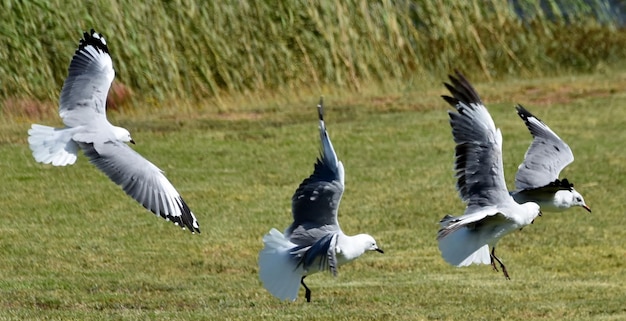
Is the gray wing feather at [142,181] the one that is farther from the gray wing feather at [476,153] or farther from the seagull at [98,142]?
the gray wing feather at [476,153]

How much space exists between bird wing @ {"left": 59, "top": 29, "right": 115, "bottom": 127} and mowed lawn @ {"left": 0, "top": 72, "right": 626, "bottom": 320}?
1.01 metres

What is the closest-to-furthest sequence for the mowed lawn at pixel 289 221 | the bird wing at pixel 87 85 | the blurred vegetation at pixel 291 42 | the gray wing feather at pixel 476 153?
the gray wing feather at pixel 476 153
the mowed lawn at pixel 289 221
the bird wing at pixel 87 85
the blurred vegetation at pixel 291 42

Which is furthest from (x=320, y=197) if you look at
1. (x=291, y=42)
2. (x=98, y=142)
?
(x=291, y=42)

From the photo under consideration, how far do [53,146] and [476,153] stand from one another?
94.7 inches

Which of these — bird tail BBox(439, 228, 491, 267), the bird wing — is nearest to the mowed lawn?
bird tail BBox(439, 228, 491, 267)

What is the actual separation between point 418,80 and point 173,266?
7.87 meters

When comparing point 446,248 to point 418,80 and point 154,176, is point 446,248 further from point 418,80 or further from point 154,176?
point 418,80

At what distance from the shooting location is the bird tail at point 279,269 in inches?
243

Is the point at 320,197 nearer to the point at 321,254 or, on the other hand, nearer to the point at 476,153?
the point at 321,254

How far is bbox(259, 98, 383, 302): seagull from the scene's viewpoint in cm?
616

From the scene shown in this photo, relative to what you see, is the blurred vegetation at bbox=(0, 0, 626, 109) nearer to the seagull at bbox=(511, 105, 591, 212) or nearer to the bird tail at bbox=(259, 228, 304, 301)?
the seagull at bbox=(511, 105, 591, 212)

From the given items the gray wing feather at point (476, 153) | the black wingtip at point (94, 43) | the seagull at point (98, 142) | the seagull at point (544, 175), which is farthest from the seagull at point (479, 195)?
the black wingtip at point (94, 43)

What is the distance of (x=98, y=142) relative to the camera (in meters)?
7.50

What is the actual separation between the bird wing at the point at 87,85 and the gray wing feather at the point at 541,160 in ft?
8.43
